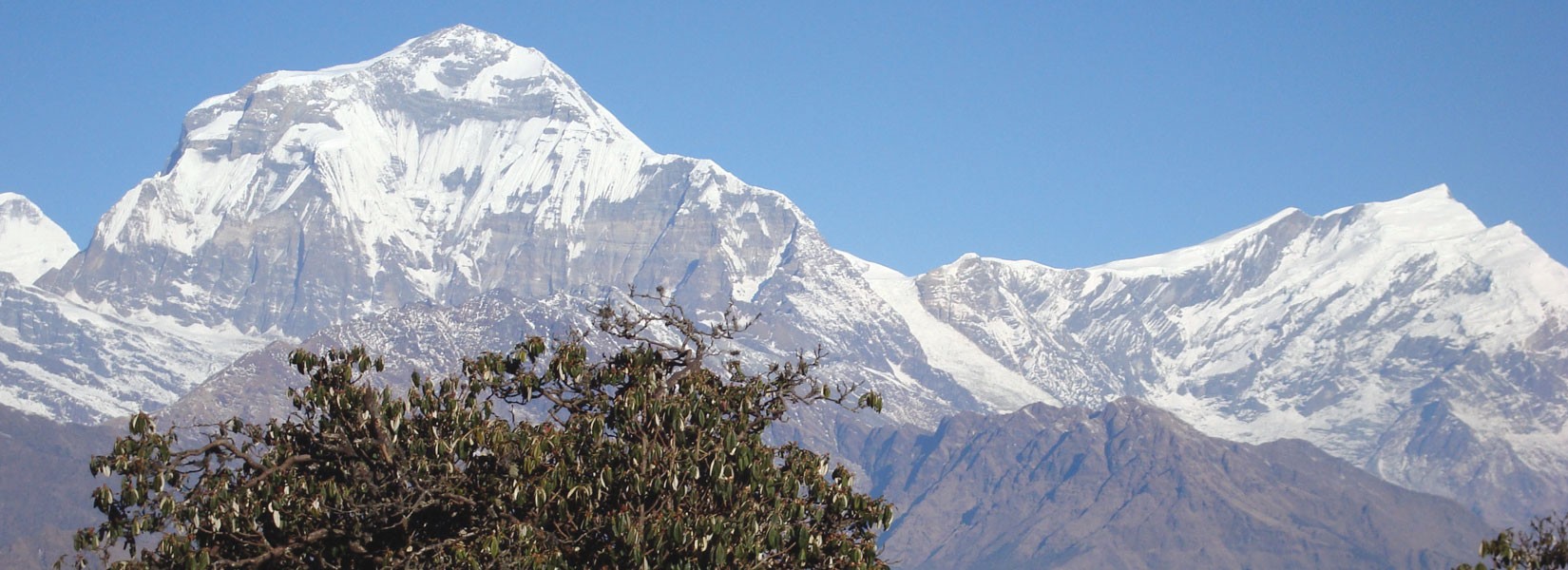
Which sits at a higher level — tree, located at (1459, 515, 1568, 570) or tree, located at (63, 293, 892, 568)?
tree, located at (1459, 515, 1568, 570)

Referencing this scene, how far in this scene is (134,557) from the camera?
45531 millimetres

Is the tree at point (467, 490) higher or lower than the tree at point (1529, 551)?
lower

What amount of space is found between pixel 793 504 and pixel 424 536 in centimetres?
732

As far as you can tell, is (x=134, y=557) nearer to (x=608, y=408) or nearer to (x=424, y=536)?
(x=424, y=536)

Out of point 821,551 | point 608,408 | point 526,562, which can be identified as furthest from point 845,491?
point 526,562

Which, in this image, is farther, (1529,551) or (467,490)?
(1529,551)

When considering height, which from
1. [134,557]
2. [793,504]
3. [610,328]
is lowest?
[134,557]

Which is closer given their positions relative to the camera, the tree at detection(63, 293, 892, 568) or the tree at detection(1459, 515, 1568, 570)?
the tree at detection(63, 293, 892, 568)

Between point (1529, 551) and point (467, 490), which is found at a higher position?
point (1529, 551)

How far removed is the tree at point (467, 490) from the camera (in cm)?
4112

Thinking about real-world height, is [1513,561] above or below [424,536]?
above

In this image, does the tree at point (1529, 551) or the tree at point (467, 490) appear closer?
the tree at point (467, 490)

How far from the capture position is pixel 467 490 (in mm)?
43188

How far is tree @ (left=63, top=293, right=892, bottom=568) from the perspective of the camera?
135 feet
